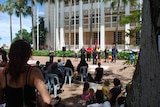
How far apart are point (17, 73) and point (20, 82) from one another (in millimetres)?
82

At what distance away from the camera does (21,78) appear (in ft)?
8.20

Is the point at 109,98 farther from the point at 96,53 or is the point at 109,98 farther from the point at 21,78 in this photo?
the point at 96,53

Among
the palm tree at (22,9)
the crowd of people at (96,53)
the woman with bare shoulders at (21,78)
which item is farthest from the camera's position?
the palm tree at (22,9)

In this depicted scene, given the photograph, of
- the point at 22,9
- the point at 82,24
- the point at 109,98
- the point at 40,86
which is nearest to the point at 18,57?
the point at 40,86

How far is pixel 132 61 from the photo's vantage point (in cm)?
794

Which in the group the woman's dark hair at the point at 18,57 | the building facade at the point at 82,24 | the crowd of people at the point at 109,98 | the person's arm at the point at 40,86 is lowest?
the crowd of people at the point at 109,98

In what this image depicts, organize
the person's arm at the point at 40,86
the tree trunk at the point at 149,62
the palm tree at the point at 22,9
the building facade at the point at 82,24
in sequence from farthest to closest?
the palm tree at the point at 22,9 → the building facade at the point at 82,24 → the tree trunk at the point at 149,62 → the person's arm at the point at 40,86

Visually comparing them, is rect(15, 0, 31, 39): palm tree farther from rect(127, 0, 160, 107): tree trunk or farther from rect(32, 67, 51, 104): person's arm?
rect(32, 67, 51, 104): person's arm

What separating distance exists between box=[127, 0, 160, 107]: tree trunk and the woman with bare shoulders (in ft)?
8.25

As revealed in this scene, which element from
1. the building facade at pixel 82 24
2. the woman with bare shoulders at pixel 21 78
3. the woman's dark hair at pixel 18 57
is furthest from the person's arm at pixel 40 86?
the building facade at pixel 82 24

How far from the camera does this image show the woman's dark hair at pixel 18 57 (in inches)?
97.3

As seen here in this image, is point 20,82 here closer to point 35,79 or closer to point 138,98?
point 35,79

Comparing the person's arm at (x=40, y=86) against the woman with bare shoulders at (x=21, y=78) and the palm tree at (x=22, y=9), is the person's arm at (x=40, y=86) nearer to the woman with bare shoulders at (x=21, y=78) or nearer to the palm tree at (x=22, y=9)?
the woman with bare shoulders at (x=21, y=78)

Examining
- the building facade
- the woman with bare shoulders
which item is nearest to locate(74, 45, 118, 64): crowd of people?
the building facade
